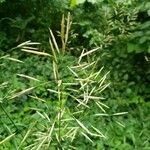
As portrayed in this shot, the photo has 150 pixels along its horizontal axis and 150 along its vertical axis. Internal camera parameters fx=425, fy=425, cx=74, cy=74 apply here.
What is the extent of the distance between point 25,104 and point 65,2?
1.50 meters

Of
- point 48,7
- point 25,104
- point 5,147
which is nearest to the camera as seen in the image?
point 5,147

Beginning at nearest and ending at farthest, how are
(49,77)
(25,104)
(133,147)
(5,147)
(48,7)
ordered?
(5,147)
(133,147)
(25,104)
(49,77)
(48,7)

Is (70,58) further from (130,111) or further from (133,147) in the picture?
(133,147)

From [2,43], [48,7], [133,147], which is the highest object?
[48,7]

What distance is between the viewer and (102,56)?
4.86m

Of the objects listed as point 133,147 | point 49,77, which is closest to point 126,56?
point 49,77

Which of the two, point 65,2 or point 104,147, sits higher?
point 65,2

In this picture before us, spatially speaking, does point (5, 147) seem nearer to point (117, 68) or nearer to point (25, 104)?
point (25, 104)

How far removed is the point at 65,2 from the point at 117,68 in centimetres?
100

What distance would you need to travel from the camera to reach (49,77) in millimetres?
4477

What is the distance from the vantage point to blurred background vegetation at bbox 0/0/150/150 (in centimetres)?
382

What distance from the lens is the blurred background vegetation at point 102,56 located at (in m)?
3.82

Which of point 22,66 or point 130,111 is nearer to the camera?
point 130,111

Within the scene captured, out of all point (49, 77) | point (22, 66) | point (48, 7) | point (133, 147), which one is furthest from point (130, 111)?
point (48, 7)
